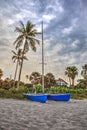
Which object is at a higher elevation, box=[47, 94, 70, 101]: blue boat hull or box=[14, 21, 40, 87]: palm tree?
box=[14, 21, 40, 87]: palm tree

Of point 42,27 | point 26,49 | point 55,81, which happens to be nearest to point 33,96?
point 42,27

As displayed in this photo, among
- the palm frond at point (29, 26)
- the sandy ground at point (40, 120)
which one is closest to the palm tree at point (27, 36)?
the palm frond at point (29, 26)

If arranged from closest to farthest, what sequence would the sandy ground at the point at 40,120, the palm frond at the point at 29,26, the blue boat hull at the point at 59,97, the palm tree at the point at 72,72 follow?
the sandy ground at the point at 40,120
the blue boat hull at the point at 59,97
the palm frond at the point at 29,26
the palm tree at the point at 72,72

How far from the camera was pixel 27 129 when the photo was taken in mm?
13484

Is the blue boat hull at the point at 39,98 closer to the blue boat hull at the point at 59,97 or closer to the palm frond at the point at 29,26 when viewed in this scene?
the blue boat hull at the point at 59,97

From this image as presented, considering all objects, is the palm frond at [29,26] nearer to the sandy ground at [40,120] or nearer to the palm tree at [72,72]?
the sandy ground at [40,120]

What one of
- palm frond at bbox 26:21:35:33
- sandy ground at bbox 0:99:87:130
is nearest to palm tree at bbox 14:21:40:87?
palm frond at bbox 26:21:35:33

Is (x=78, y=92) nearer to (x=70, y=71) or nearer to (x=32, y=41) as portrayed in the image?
(x=32, y=41)

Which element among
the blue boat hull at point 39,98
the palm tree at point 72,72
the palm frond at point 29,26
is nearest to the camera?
the blue boat hull at point 39,98

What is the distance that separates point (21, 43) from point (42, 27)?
13.2 metres

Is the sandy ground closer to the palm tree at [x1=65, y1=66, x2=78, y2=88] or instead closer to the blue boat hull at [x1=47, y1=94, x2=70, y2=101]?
the blue boat hull at [x1=47, y1=94, x2=70, y2=101]

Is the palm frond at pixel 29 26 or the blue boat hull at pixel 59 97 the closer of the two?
the blue boat hull at pixel 59 97

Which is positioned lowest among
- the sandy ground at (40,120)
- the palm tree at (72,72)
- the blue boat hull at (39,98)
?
the sandy ground at (40,120)

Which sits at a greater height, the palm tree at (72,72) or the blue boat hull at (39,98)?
the palm tree at (72,72)
